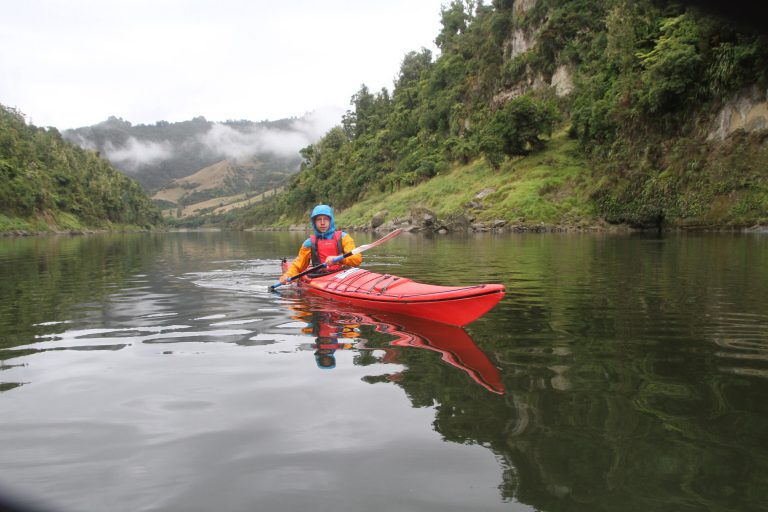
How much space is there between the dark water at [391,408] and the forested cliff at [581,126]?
274 centimetres

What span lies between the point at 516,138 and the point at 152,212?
126m

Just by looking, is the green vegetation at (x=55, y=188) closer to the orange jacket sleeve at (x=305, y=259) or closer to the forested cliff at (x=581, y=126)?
the forested cliff at (x=581, y=126)

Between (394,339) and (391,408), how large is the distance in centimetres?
269

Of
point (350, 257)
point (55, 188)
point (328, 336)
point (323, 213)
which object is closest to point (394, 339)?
point (328, 336)

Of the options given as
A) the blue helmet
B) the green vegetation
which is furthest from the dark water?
the green vegetation

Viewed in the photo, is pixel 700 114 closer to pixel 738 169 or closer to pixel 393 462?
pixel 738 169

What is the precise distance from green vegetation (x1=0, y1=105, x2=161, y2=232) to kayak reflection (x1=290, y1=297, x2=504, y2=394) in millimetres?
78266

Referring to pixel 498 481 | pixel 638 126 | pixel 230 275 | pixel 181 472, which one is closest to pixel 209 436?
pixel 181 472

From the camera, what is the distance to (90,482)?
3236 millimetres

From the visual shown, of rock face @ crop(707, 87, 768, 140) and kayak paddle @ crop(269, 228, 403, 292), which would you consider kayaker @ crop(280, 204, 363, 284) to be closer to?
kayak paddle @ crop(269, 228, 403, 292)

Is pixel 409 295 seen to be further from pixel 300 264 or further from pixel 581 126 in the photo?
pixel 581 126

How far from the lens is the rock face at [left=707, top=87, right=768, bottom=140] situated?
30391 mm

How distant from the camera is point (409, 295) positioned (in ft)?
27.9

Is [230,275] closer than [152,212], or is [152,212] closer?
[230,275]
